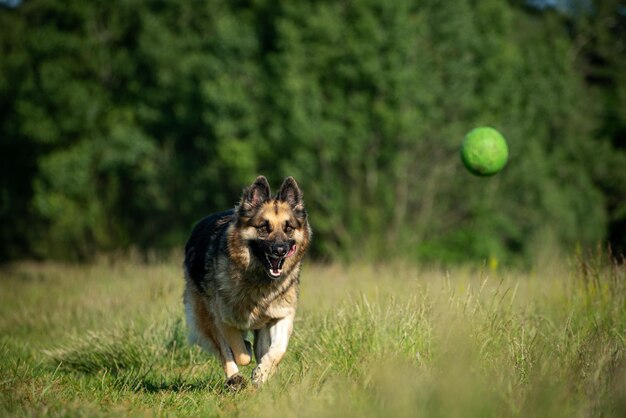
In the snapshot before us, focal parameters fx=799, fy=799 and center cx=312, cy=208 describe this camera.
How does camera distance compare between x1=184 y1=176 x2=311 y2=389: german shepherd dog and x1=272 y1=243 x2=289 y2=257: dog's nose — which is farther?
x1=184 y1=176 x2=311 y2=389: german shepherd dog

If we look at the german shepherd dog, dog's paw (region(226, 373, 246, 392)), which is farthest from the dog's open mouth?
dog's paw (region(226, 373, 246, 392))

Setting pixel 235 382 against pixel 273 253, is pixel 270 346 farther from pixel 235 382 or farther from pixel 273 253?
pixel 273 253

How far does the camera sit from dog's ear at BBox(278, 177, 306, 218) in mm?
7609

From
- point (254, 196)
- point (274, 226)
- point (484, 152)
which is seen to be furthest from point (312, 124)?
point (274, 226)

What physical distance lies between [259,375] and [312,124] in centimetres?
1828

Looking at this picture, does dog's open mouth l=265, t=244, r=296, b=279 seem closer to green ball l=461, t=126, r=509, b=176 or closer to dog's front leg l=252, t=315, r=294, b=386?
dog's front leg l=252, t=315, r=294, b=386

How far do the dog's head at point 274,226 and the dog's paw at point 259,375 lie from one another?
83cm

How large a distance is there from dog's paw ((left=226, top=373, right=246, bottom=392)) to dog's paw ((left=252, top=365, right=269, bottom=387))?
0.38 feet

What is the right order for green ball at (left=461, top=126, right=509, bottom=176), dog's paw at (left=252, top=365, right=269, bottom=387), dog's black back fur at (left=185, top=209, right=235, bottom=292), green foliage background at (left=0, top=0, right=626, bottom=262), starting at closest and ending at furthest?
dog's paw at (left=252, top=365, right=269, bottom=387) < dog's black back fur at (left=185, top=209, right=235, bottom=292) < green ball at (left=461, top=126, right=509, bottom=176) < green foliage background at (left=0, top=0, right=626, bottom=262)

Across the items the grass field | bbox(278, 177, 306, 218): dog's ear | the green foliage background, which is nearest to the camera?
the grass field

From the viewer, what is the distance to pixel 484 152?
9633 millimetres

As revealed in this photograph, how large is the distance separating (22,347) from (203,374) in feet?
10.1

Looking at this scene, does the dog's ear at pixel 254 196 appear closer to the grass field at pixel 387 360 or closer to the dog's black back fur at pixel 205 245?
the dog's black back fur at pixel 205 245

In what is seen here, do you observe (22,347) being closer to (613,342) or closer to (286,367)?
(286,367)
